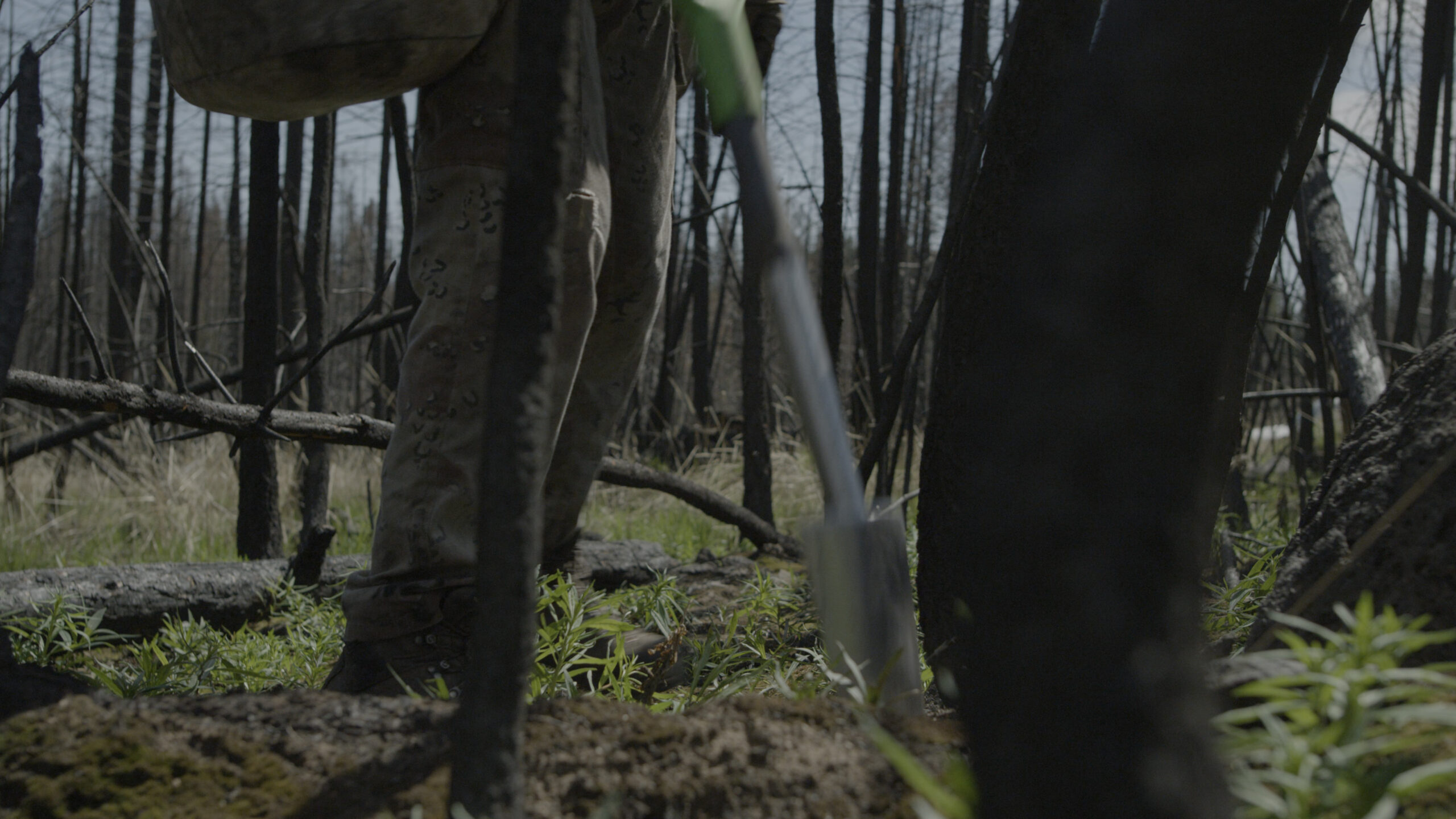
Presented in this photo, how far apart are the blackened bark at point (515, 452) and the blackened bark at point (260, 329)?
2.49 m

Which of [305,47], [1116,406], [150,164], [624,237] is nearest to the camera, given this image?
[1116,406]

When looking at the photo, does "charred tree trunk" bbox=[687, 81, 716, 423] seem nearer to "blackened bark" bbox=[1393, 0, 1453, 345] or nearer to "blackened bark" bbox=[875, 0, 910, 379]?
"blackened bark" bbox=[875, 0, 910, 379]

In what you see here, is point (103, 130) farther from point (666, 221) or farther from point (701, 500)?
point (666, 221)

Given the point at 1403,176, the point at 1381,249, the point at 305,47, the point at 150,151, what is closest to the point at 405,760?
the point at 305,47

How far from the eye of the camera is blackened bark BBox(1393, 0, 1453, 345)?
12.6 ft

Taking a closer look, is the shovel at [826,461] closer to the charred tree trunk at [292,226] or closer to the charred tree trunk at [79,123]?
the charred tree trunk at [292,226]

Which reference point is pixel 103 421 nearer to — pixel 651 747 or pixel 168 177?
pixel 651 747

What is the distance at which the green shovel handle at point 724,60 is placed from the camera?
3.31 ft

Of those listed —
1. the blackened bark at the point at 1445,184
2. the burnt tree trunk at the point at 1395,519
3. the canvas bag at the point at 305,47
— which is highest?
the blackened bark at the point at 1445,184

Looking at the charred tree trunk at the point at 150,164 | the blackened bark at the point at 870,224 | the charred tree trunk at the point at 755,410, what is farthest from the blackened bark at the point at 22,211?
the charred tree trunk at the point at 150,164

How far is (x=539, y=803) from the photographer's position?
0.80 meters

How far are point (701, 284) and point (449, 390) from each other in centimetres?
628

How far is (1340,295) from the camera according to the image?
268 cm

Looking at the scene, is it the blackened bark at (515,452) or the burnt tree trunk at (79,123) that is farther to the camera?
the burnt tree trunk at (79,123)
